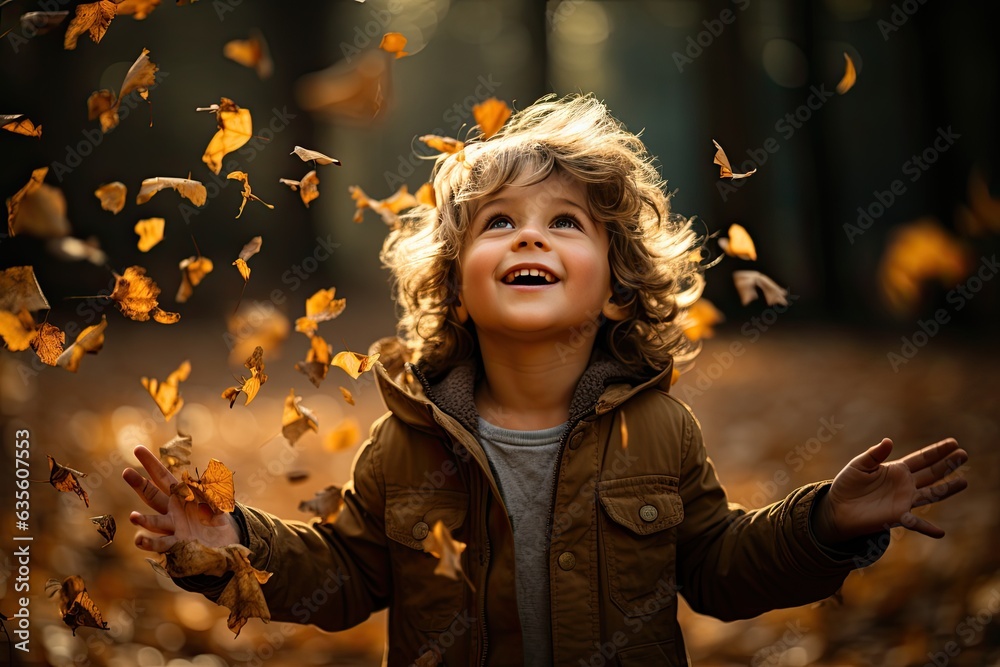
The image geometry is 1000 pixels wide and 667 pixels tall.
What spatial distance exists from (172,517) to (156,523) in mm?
46

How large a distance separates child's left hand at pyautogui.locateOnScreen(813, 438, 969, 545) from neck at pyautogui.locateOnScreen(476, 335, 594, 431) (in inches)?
26.8

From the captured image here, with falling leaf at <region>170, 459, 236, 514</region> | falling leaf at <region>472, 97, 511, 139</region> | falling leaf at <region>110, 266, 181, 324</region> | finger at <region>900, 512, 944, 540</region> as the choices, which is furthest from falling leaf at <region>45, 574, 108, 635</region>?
finger at <region>900, 512, 944, 540</region>

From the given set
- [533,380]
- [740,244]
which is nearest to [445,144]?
[533,380]

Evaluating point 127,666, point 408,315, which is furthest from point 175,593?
point 408,315

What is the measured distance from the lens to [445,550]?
186 centimetres

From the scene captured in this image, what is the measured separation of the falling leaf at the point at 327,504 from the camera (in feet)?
7.04

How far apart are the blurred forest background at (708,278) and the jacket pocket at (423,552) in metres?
0.53

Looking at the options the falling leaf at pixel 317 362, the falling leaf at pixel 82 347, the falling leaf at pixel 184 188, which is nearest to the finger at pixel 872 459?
the falling leaf at pixel 317 362

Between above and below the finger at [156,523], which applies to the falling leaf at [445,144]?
above

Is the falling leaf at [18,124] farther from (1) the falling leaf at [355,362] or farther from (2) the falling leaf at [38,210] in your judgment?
(1) the falling leaf at [355,362]

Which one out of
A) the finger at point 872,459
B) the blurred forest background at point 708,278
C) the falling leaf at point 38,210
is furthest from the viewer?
the blurred forest background at point 708,278

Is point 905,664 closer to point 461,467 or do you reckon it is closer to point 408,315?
point 461,467

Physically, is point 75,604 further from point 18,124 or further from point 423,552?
point 18,124

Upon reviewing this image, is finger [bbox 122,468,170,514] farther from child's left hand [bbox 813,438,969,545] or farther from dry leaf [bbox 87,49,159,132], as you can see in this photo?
child's left hand [bbox 813,438,969,545]
